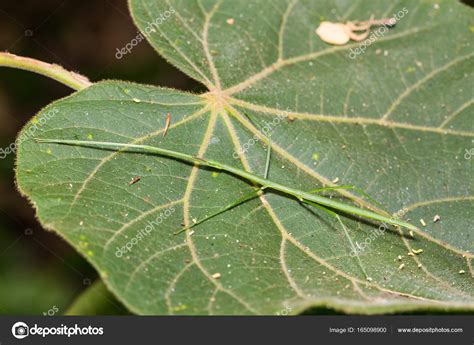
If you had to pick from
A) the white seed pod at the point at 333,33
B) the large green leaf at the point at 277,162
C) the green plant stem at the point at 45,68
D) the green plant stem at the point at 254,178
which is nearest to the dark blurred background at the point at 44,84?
the large green leaf at the point at 277,162

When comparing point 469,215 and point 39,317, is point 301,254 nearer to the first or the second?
point 469,215

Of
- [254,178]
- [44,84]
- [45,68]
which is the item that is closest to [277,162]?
[254,178]

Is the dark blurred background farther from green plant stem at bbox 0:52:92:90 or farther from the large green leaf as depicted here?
green plant stem at bbox 0:52:92:90

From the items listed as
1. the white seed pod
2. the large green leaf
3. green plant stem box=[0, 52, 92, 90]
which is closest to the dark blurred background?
the large green leaf

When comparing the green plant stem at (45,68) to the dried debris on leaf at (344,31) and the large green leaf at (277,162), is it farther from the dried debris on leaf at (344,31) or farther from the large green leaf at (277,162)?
the dried debris on leaf at (344,31)

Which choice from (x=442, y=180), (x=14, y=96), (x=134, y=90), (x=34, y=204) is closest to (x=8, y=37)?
(x=14, y=96)

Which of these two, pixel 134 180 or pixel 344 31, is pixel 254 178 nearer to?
pixel 134 180
